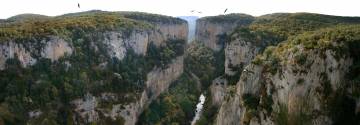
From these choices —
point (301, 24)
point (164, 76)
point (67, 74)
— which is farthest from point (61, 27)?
point (301, 24)

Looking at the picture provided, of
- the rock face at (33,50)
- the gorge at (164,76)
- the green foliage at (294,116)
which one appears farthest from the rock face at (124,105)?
the green foliage at (294,116)

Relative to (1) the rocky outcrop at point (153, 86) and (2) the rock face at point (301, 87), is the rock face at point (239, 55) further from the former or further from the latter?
(2) the rock face at point (301, 87)

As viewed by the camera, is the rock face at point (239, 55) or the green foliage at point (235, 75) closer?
the green foliage at point (235, 75)

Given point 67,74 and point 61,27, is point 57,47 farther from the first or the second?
point 61,27

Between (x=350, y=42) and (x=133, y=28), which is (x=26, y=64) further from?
(x=350, y=42)

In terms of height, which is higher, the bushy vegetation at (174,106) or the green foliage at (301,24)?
the green foliage at (301,24)

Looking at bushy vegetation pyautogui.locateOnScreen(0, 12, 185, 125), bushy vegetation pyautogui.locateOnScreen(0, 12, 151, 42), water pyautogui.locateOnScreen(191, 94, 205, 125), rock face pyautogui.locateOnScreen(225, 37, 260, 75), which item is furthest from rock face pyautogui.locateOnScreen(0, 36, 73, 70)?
rock face pyautogui.locateOnScreen(225, 37, 260, 75)

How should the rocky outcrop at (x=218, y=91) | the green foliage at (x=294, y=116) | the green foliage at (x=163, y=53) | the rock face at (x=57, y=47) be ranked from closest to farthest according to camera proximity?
1. the green foliage at (x=294, y=116)
2. the rock face at (x=57, y=47)
3. the rocky outcrop at (x=218, y=91)
4. the green foliage at (x=163, y=53)

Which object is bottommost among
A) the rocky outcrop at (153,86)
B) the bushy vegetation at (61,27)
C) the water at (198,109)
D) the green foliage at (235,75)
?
the water at (198,109)
